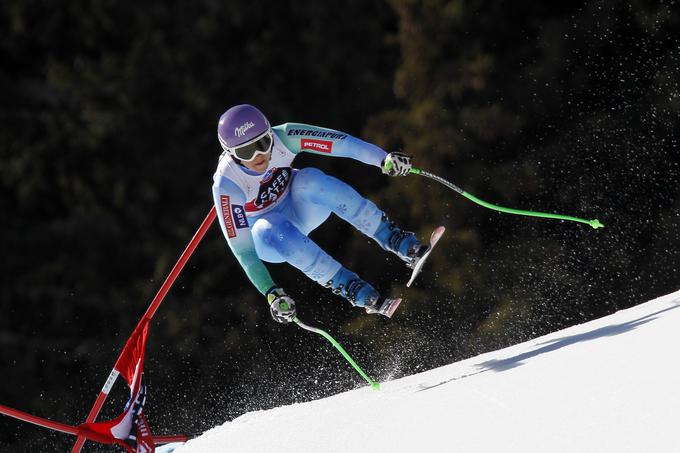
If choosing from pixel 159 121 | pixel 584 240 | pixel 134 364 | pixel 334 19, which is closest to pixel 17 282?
pixel 159 121

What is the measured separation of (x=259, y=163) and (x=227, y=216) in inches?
12.4

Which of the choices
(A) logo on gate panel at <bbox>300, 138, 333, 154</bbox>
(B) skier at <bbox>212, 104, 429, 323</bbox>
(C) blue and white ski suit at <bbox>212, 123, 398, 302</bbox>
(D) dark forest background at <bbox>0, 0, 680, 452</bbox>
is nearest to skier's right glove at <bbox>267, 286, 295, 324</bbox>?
(B) skier at <bbox>212, 104, 429, 323</bbox>

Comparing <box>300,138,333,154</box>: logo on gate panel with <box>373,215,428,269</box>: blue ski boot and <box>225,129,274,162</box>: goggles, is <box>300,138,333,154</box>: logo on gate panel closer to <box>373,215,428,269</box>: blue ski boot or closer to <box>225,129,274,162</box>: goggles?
<box>225,129,274,162</box>: goggles

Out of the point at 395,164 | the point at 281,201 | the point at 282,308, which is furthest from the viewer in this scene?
the point at 281,201

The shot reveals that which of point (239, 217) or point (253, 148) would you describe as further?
point (239, 217)

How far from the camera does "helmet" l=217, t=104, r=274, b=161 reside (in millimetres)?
4957

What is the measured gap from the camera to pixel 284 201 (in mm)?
5320

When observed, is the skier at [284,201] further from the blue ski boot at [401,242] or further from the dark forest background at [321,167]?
the dark forest background at [321,167]

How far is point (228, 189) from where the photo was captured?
5.11 m

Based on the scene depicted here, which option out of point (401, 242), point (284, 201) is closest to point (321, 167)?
point (284, 201)

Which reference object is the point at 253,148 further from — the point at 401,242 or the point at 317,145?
the point at 401,242

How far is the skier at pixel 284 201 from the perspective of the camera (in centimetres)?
501

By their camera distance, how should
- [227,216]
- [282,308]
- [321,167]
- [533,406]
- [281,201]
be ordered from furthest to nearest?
[321,167], [281,201], [227,216], [282,308], [533,406]

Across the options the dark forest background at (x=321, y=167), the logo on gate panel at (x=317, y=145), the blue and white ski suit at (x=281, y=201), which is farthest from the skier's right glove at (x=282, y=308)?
the dark forest background at (x=321, y=167)
